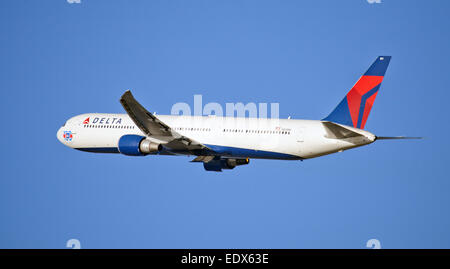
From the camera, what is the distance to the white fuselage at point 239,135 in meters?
65.0

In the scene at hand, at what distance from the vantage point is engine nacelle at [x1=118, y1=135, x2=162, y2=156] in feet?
217

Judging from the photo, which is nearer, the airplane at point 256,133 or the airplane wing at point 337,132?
the airplane wing at point 337,132

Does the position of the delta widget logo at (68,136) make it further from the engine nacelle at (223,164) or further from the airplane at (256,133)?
the engine nacelle at (223,164)

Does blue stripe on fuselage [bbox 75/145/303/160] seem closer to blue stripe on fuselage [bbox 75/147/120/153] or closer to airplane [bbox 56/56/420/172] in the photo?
airplane [bbox 56/56/420/172]

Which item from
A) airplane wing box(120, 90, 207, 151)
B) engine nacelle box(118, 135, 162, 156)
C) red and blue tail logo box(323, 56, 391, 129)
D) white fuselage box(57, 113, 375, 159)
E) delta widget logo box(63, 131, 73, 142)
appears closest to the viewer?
airplane wing box(120, 90, 207, 151)

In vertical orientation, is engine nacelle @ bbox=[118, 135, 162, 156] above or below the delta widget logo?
below

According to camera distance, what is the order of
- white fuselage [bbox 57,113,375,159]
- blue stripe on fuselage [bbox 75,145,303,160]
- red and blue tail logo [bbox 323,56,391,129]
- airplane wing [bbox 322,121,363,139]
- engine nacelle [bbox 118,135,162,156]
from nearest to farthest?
airplane wing [bbox 322,121,363,139], white fuselage [bbox 57,113,375,159], red and blue tail logo [bbox 323,56,391,129], engine nacelle [bbox 118,135,162,156], blue stripe on fuselage [bbox 75,145,303,160]

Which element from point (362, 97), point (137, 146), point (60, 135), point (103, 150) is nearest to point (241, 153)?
point (137, 146)

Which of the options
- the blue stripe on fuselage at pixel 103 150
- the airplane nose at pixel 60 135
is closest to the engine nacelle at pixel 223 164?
the blue stripe on fuselage at pixel 103 150

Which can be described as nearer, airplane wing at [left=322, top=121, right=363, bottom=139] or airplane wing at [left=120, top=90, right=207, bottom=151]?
airplane wing at [left=322, top=121, right=363, bottom=139]

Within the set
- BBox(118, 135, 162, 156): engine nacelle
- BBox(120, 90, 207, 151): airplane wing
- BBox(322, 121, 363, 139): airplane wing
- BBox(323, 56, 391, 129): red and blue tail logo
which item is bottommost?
BBox(322, 121, 363, 139): airplane wing

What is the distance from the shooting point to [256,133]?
6688 cm

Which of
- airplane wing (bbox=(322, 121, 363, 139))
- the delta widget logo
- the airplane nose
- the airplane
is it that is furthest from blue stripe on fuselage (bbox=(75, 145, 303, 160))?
the airplane nose

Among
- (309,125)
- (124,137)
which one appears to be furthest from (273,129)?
(124,137)
